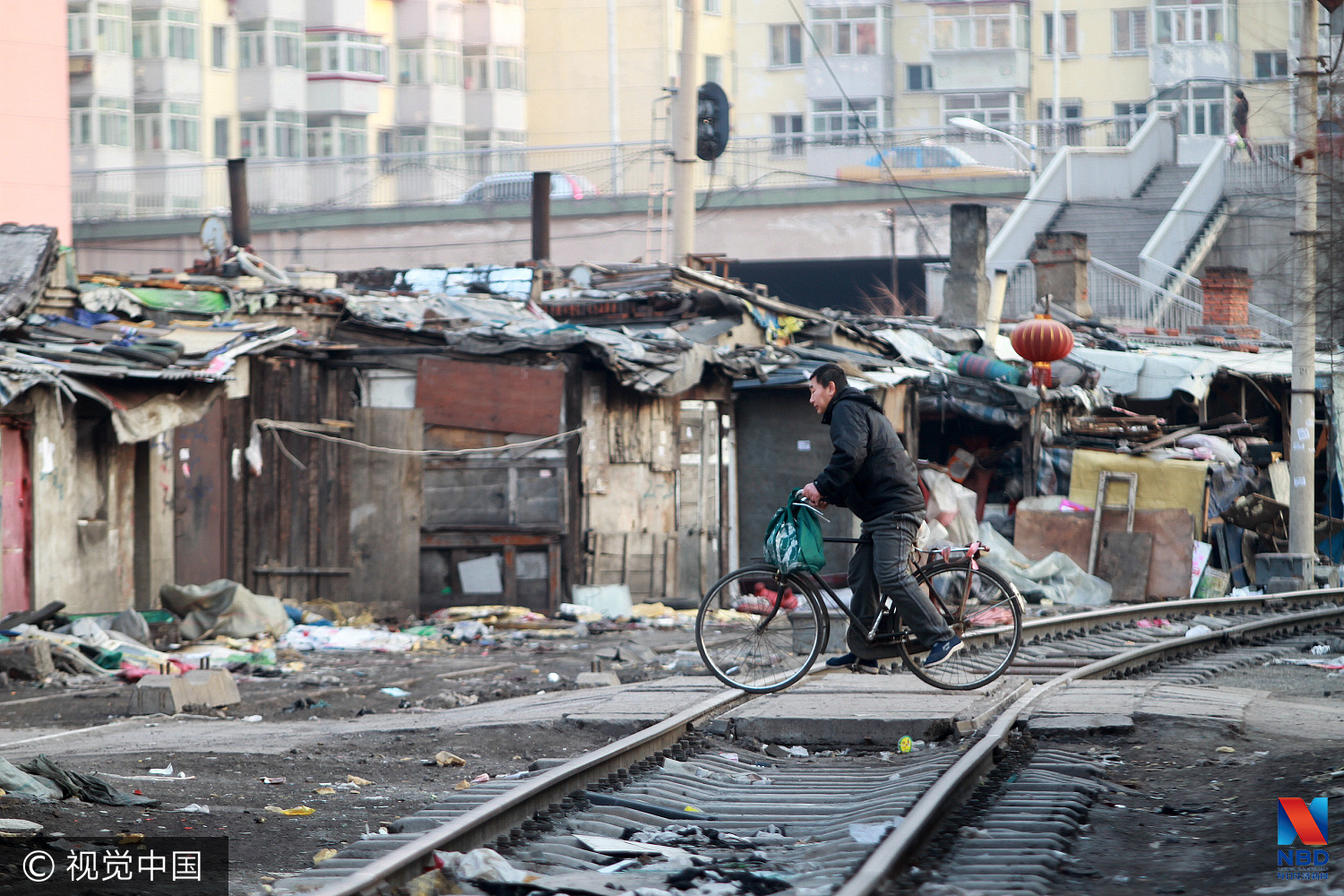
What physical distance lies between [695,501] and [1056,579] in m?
5.28

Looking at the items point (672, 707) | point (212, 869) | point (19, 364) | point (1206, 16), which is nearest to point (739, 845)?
point (212, 869)

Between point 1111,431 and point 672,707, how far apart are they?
16.9 m

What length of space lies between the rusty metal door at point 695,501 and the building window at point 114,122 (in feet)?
157

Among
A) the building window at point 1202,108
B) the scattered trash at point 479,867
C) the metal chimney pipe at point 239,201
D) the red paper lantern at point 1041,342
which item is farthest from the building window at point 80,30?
the scattered trash at point 479,867

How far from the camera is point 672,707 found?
9398mm

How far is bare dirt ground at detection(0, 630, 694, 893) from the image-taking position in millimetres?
6527

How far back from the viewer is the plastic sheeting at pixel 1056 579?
21.1 metres

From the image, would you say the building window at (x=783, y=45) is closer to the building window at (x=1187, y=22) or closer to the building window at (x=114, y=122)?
the building window at (x=1187, y=22)

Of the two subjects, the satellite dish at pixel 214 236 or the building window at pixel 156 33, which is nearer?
the satellite dish at pixel 214 236

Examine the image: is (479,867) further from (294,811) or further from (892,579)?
(892,579)

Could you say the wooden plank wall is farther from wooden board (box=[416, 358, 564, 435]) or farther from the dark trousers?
the dark trousers

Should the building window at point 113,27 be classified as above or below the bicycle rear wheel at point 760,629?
above

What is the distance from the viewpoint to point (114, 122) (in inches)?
2414

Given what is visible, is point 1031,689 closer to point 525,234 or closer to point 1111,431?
point 1111,431
